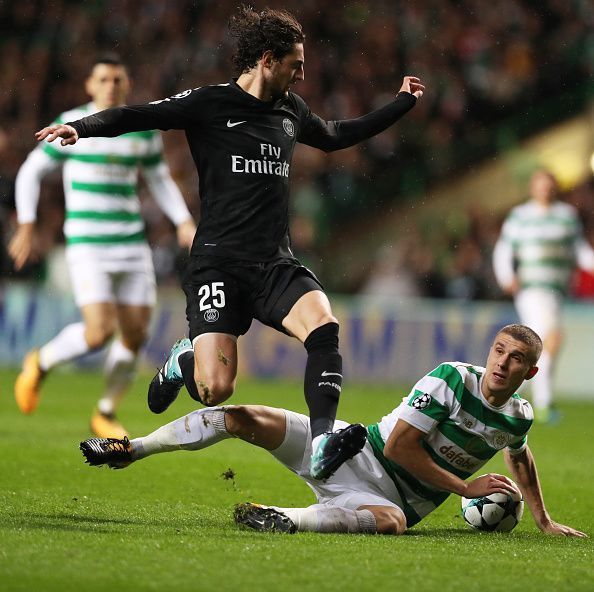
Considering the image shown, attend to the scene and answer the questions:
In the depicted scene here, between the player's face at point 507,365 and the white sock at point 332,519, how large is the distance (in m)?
0.74

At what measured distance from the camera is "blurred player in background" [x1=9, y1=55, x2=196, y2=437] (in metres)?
8.86

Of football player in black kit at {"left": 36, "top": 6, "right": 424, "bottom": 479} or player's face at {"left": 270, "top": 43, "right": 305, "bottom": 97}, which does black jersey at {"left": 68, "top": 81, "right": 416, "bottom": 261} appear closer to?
football player in black kit at {"left": 36, "top": 6, "right": 424, "bottom": 479}

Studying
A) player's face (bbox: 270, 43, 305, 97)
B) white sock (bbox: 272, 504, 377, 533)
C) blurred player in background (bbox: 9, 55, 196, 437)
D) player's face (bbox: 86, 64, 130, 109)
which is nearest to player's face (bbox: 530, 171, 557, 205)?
blurred player in background (bbox: 9, 55, 196, 437)

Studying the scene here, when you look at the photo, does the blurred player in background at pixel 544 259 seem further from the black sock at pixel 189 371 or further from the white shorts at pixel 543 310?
the black sock at pixel 189 371

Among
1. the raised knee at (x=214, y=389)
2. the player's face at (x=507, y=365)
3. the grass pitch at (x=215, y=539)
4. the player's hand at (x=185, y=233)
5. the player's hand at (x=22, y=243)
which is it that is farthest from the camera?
the player's hand at (x=22, y=243)

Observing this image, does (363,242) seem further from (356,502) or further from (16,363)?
(356,502)

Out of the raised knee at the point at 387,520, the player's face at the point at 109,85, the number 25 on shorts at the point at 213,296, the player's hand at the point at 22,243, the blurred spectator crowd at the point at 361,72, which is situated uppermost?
the blurred spectator crowd at the point at 361,72

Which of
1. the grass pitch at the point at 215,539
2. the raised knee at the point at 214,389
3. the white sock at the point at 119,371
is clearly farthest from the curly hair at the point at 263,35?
the white sock at the point at 119,371

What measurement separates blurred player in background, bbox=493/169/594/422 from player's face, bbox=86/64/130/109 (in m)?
4.38

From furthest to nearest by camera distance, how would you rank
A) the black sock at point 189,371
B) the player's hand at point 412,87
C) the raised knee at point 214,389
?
the player's hand at point 412,87
the black sock at point 189,371
the raised knee at point 214,389

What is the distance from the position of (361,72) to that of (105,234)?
29.9ft

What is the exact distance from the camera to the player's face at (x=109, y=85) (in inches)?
345

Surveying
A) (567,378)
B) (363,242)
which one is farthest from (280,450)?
(363,242)

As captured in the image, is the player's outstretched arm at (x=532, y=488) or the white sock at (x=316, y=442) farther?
the player's outstretched arm at (x=532, y=488)
